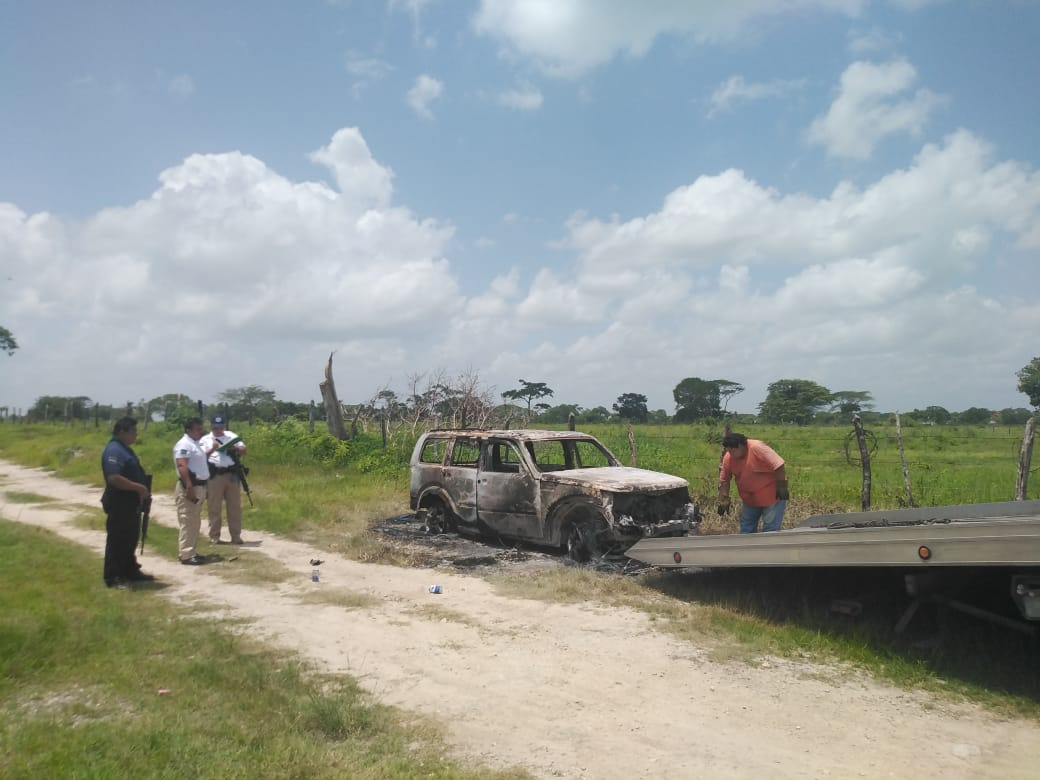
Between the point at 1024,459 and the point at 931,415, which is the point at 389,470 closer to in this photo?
the point at 1024,459

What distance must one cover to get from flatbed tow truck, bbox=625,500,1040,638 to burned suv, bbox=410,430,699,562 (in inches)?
37.5

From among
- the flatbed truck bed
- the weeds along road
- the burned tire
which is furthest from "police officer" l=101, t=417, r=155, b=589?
the flatbed truck bed

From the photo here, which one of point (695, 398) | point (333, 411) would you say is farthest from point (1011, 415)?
point (333, 411)

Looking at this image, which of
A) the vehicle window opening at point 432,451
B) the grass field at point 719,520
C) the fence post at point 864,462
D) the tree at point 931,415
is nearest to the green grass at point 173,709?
the grass field at point 719,520

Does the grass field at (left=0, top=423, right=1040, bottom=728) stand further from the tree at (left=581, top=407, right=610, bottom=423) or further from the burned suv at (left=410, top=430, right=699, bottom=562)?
the tree at (left=581, top=407, right=610, bottom=423)

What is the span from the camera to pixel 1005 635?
18.4 ft

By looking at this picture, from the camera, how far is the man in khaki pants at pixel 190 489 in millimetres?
8641

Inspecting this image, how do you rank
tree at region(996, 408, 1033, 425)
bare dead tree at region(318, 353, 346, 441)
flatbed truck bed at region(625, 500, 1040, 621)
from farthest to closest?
1. tree at region(996, 408, 1033, 425)
2. bare dead tree at region(318, 353, 346, 441)
3. flatbed truck bed at region(625, 500, 1040, 621)

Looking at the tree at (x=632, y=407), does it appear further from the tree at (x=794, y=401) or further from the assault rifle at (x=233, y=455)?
the assault rifle at (x=233, y=455)

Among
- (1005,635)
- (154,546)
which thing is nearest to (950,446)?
(1005,635)

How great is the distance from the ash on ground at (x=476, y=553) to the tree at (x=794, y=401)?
143ft

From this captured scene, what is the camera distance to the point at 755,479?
7707 mm

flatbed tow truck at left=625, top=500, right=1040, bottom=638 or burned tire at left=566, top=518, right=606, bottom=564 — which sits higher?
flatbed tow truck at left=625, top=500, right=1040, bottom=638

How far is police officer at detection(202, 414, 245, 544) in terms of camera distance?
990 centimetres
